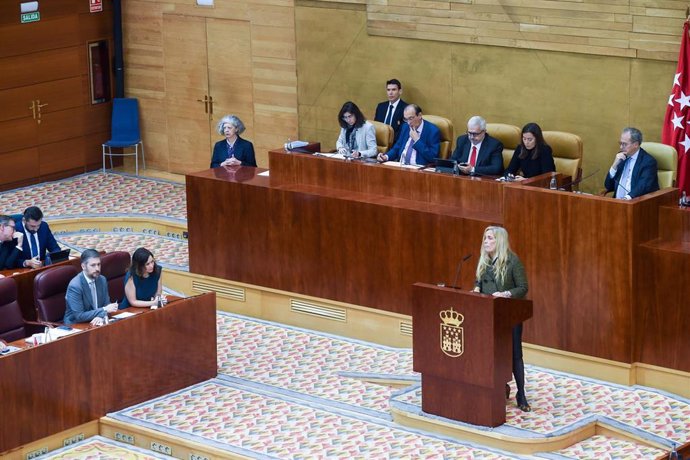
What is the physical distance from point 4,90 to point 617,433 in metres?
8.66

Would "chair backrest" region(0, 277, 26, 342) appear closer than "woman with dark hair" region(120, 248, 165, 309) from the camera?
Yes

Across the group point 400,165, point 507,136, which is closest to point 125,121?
point 400,165

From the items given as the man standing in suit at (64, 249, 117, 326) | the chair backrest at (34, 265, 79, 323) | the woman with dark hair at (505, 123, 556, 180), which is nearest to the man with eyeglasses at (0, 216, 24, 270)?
the chair backrest at (34, 265, 79, 323)

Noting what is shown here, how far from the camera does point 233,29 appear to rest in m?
15.7

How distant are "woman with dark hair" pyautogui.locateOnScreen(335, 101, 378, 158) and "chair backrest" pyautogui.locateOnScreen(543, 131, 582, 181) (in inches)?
62.2

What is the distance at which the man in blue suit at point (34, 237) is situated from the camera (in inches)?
454

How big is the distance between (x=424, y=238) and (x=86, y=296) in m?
2.70

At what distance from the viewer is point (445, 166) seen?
462 inches

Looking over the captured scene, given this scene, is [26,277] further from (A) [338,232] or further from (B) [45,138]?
(B) [45,138]

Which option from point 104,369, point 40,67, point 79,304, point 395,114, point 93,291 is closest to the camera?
point 104,369

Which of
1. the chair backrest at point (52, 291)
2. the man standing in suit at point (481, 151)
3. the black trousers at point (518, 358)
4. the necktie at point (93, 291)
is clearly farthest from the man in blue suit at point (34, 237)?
the black trousers at point (518, 358)

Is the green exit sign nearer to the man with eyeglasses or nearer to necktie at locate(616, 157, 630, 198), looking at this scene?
the man with eyeglasses

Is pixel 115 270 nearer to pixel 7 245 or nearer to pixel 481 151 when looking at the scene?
pixel 7 245

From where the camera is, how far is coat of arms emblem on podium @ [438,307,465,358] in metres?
9.62
